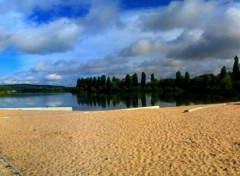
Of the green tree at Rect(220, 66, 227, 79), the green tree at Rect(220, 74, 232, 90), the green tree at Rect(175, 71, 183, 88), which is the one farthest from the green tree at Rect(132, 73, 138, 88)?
the green tree at Rect(220, 74, 232, 90)

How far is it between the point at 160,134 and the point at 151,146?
8.66 feet

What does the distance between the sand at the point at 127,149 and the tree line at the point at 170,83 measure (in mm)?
63029

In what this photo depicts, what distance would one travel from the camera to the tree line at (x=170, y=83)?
253 feet

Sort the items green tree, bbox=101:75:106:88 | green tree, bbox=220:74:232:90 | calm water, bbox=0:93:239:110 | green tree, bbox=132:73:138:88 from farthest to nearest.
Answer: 1. green tree, bbox=101:75:106:88
2. green tree, bbox=132:73:138:88
3. green tree, bbox=220:74:232:90
4. calm water, bbox=0:93:239:110

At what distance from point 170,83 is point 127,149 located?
343 ft

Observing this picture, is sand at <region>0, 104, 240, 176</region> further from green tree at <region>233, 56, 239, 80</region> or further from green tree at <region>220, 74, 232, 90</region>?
green tree at <region>233, 56, 239, 80</region>

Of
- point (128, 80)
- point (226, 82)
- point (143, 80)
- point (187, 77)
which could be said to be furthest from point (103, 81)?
point (226, 82)

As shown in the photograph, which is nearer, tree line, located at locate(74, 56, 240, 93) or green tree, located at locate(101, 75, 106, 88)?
tree line, located at locate(74, 56, 240, 93)

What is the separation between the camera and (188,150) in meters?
10.8

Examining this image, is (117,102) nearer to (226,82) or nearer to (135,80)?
(226,82)

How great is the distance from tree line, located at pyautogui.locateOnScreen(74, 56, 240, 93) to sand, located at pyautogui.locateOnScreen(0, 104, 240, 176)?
63.0 m

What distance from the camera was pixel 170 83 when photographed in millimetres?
114625

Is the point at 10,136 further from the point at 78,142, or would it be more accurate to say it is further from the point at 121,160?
the point at 121,160

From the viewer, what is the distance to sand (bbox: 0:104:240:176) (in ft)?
28.5
